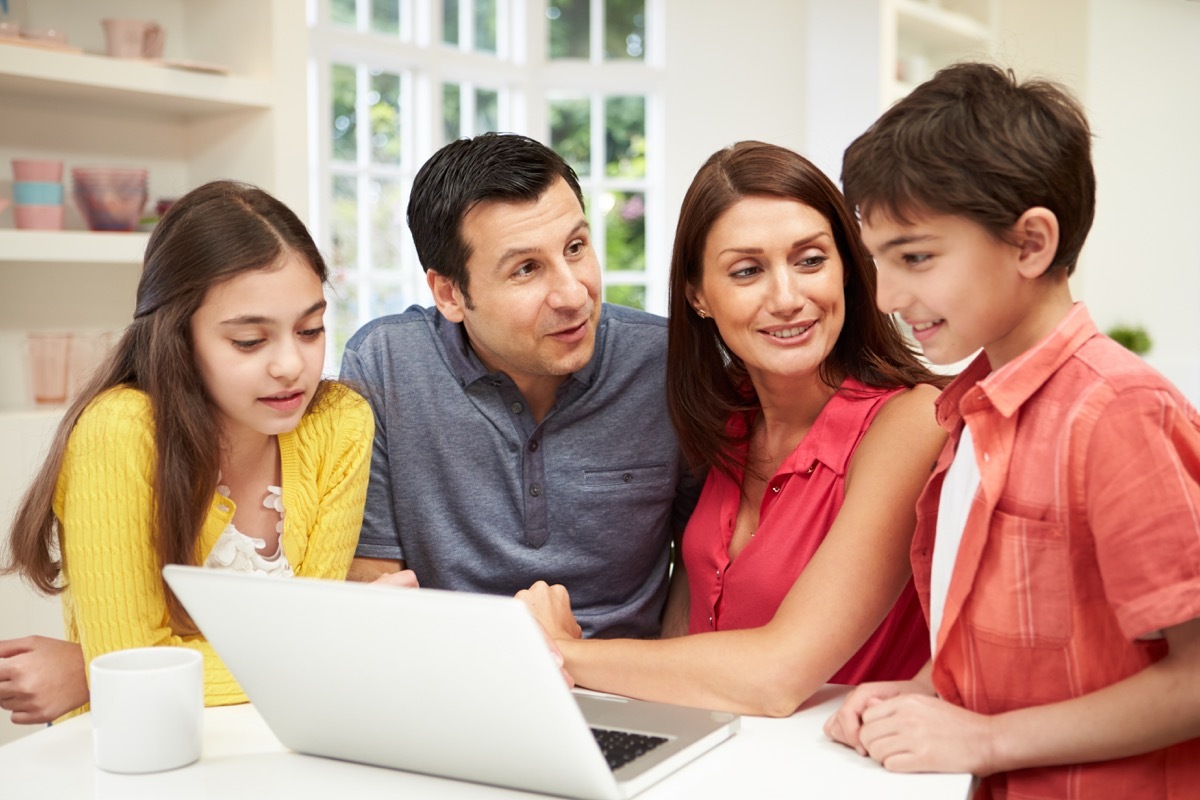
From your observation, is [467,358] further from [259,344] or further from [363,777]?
[363,777]

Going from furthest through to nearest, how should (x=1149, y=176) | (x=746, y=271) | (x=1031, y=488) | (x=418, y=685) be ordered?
(x=1149, y=176), (x=746, y=271), (x=1031, y=488), (x=418, y=685)

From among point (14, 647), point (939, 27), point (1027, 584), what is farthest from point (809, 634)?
point (939, 27)

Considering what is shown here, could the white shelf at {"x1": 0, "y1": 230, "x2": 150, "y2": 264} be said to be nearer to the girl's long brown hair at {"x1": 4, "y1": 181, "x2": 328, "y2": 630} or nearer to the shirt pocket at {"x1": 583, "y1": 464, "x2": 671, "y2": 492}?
the girl's long brown hair at {"x1": 4, "y1": 181, "x2": 328, "y2": 630}

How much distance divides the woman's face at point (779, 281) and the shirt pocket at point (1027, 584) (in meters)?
0.54

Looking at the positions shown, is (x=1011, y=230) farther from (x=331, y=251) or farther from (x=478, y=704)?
(x=331, y=251)

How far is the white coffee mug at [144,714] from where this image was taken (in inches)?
43.4

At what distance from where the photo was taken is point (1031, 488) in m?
1.12

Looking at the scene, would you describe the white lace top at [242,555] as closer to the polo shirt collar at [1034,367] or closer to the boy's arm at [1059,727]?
the boy's arm at [1059,727]

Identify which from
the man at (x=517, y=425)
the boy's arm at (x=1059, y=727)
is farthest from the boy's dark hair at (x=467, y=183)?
the boy's arm at (x=1059, y=727)

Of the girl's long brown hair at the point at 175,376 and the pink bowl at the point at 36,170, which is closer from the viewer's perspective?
the girl's long brown hair at the point at 175,376

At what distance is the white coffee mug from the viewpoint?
1103mm

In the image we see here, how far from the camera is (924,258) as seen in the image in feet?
3.92

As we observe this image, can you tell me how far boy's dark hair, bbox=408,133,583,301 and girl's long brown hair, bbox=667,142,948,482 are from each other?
0.84 ft

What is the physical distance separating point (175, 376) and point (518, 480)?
21.9 inches
